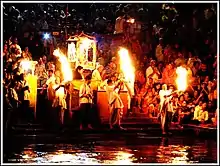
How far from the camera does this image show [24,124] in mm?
9938

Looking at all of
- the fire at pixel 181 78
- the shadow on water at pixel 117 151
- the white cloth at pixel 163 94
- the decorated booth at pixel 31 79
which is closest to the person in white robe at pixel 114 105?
the shadow on water at pixel 117 151

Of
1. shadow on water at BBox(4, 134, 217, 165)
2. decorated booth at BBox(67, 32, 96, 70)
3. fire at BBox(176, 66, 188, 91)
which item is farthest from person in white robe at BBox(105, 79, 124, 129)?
fire at BBox(176, 66, 188, 91)

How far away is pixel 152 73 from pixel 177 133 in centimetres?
128

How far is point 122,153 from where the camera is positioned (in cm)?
917

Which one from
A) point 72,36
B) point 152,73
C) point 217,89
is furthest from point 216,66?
point 72,36

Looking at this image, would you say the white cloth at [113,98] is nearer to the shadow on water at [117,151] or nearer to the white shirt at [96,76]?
the white shirt at [96,76]

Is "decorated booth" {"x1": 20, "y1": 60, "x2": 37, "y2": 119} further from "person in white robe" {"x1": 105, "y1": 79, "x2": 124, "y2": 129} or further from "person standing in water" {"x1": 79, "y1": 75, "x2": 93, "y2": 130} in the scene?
"person in white robe" {"x1": 105, "y1": 79, "x2": 124, "y2": 129}

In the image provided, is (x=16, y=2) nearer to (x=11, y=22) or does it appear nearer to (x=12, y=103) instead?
(x=11, y=22)

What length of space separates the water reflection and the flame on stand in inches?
51.1

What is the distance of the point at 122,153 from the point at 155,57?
7.21ft

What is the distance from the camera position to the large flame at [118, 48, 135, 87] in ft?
33.4

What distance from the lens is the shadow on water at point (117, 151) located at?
8703mm

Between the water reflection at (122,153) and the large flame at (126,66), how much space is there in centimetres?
132

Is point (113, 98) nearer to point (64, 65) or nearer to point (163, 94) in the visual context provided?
point (163, 94)
